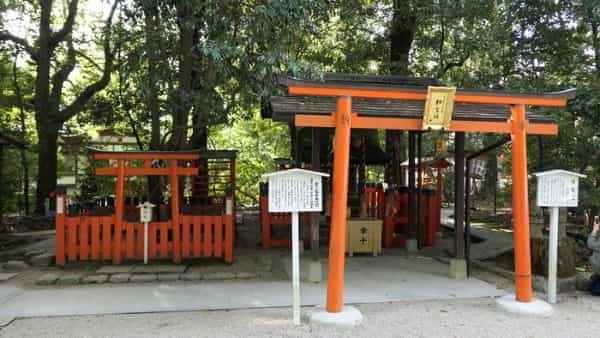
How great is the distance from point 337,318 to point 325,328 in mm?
Answer: 182

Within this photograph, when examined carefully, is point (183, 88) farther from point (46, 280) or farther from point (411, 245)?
point (411, 245)

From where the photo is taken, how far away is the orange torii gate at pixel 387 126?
16.0 feet

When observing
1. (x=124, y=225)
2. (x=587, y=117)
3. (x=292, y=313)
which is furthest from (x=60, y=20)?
(x=587, y=117)

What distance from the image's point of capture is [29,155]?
53.2ft

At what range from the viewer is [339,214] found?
193 inches

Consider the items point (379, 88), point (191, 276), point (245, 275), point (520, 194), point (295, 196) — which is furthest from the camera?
→ point (245, 275)

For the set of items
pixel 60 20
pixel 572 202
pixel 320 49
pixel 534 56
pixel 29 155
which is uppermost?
pixel 60 20

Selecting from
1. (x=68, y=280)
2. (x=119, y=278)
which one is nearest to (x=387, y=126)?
(x=119, y=278)

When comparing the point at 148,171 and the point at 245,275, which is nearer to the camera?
the point at 245,275

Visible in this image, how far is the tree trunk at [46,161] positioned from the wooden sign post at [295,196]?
1191cm

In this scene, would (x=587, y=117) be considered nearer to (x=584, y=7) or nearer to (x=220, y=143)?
(x=584, y=7)

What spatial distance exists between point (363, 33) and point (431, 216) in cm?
636

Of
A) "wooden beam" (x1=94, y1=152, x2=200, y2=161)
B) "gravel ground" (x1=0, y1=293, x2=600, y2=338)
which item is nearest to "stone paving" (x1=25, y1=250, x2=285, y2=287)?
"gravel ground" (x1=0, y1=293, x2=600, y2=338)

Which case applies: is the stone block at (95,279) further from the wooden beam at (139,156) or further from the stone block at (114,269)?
the wooden beam at (139,156)
